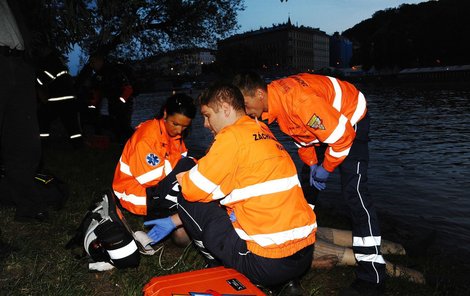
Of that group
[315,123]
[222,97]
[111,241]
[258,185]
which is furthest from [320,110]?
[111,241]

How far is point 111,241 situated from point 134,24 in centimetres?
876

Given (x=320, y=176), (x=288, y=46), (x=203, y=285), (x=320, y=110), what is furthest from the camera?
(x=288, y=46)

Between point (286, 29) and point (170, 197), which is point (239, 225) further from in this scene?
point (286, 29)

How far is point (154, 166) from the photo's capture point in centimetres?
331

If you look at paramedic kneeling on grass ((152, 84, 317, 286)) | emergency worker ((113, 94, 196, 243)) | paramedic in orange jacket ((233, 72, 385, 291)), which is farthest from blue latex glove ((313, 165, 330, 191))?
emergency worker ((113, 94, 196, 243))

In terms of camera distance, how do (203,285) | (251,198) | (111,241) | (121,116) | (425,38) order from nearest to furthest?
1. (203,285)
2. (251,198)
3. (111,241)
4. (121,116)
5. (425,38)

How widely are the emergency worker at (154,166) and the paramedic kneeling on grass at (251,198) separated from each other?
983 millimetres

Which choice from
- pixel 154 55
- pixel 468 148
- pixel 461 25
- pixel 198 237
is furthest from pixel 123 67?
pixel 461 25

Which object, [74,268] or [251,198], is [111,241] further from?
[251,198]

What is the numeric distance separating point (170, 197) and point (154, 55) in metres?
12.5

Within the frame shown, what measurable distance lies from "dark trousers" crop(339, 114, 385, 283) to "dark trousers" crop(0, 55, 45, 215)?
260 cm

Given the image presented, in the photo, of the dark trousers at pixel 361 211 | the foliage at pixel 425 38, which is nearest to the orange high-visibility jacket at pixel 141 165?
the dark trousers at pixel 361 211

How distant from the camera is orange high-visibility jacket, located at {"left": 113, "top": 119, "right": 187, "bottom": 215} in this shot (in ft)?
10.8

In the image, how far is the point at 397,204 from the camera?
6.68 metres
